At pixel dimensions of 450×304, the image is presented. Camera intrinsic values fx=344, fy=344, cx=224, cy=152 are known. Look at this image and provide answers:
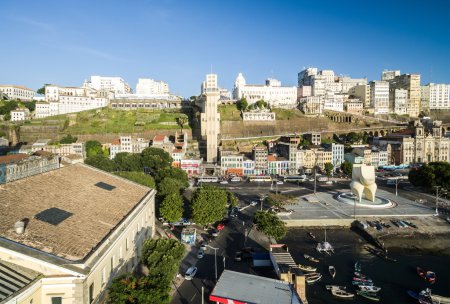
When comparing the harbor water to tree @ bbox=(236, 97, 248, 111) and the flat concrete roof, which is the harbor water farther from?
tree @ bbox=(236, 97, 248, 111)

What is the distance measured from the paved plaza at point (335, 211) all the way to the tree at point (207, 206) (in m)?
8.80

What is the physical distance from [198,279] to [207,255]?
187 inches

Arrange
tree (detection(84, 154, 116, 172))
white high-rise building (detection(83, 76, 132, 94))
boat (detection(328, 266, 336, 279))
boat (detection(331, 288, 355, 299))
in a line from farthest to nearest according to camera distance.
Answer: white high-rise building (detection(83, 76, 132, 94)) < tree (detection(84, 154, 116, 172)) < boat (detection(328, 266, 336, 279)) < boat (detection(331, 288, 355, 299))

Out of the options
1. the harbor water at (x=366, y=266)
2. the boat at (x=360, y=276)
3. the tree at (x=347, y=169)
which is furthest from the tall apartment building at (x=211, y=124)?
the boat at (x=360, y=276)

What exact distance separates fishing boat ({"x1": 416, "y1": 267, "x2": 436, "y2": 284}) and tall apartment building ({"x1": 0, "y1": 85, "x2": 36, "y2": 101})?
415ft

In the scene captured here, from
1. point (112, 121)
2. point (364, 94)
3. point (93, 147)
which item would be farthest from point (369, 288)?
point (364, 94)

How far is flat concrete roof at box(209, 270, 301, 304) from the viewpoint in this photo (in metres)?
A: 16.5

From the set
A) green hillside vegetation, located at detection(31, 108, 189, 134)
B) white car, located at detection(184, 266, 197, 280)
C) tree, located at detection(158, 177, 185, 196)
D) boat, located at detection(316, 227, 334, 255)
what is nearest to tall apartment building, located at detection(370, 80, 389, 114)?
green hillside vegetation, located at detection(31, 108, 189, 134)

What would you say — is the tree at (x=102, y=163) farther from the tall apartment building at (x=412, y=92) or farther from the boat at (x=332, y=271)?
the tall apartment building at (x=412, y=92)

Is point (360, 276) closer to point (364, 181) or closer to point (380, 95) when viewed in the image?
point (364, 181)

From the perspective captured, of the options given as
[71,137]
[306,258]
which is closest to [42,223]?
[306,258]

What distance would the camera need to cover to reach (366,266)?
28.3 metres

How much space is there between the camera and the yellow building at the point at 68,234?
12172 millimetres

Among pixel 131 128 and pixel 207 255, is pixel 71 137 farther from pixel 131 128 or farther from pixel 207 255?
pixel 207 255
